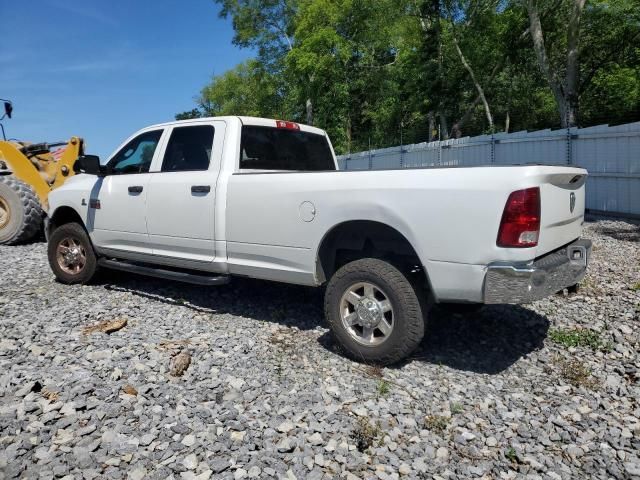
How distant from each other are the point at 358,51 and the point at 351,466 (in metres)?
33.5

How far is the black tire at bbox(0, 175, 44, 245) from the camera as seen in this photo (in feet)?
31.0

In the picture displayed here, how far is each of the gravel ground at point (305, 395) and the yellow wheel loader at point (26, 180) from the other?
4.74 metres

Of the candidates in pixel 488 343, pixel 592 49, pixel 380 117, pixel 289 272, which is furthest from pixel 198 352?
pixel 380 117

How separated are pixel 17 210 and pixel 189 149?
6187mm

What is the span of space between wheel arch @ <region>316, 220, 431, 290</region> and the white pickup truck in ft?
0.04

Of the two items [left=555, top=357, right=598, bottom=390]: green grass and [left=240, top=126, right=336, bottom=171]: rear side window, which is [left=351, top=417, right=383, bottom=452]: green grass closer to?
[left=555, top=357, right=598, bottom=390]: green grass

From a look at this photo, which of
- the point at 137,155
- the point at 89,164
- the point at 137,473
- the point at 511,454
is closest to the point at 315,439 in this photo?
the point at 137,473

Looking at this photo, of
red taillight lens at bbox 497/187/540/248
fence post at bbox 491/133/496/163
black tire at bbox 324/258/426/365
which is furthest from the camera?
fence post at bbox 491/133/496/163

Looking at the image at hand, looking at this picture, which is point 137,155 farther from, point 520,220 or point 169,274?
point 520,220

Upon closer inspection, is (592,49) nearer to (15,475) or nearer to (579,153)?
(579,153)

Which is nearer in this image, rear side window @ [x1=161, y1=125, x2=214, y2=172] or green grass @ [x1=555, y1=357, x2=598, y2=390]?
green grass @ [x1=555, y1=357, x2=598, y2=390]

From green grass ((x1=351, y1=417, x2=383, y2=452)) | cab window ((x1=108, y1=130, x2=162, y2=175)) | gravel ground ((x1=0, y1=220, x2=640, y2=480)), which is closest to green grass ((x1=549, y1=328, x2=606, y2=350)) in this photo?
gravel ground ((x1=0, y1=220, x2=640, y2=480))

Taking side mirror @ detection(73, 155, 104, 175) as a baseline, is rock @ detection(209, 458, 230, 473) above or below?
below

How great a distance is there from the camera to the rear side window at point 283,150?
16.7 ft
